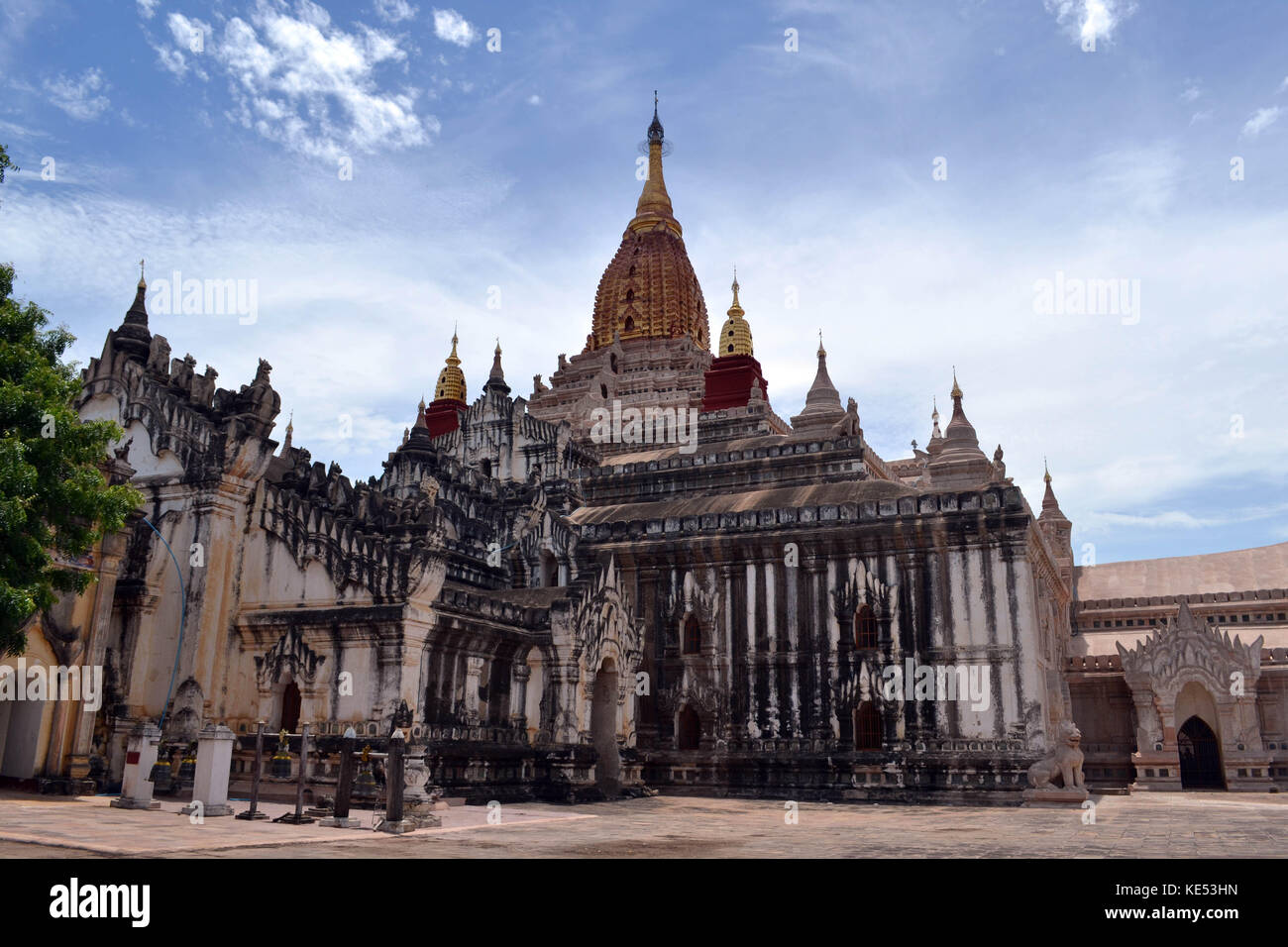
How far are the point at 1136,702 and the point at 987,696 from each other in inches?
549

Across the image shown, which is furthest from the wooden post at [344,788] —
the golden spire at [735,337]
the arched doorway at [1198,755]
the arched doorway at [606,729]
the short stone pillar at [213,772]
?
the golden spire at [735,337]

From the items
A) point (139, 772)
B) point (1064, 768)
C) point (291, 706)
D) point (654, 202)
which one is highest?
point (654, 202)

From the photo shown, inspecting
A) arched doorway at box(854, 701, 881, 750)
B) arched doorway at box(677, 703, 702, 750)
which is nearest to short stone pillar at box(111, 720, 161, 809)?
arched doorway at box(677, 703, 702, 750)

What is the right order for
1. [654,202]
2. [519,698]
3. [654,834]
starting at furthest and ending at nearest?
[654,202] → [519,698] → [654,834]

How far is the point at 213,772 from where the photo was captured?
66.5 feet

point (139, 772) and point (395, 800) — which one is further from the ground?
point (139, 772)

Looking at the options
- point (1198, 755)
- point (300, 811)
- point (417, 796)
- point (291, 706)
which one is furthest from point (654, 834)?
point (1198, 755)

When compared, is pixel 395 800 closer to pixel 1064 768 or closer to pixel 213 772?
pixel 213 772

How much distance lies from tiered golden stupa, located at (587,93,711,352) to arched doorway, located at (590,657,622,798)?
4034cm

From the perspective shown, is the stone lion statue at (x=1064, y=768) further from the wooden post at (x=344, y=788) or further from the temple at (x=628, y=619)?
the wooden post at (x=344, y=788)

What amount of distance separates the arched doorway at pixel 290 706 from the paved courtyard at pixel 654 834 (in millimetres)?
3741

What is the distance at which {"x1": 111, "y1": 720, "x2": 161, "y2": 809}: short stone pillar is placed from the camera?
20.3 meters

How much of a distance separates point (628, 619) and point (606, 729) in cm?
352

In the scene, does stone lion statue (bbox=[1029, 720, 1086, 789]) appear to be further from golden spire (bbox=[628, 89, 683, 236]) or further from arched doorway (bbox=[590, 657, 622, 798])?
golden spire (bbox=[628, 89, 683, 236])
